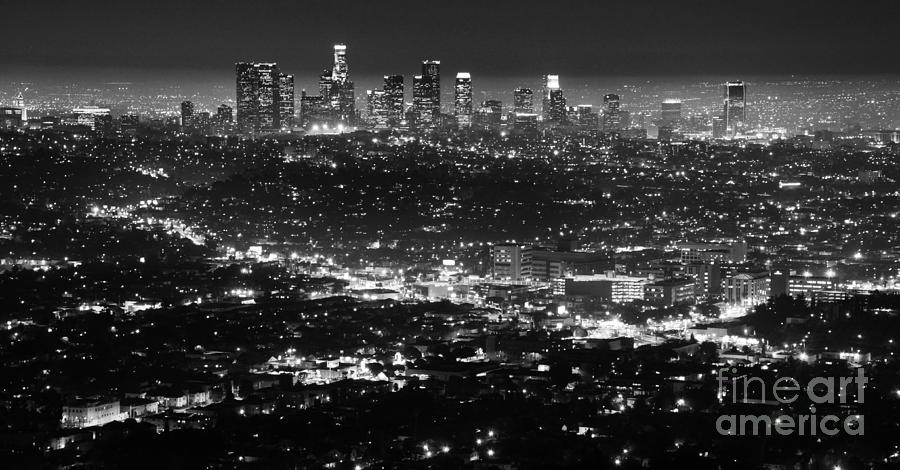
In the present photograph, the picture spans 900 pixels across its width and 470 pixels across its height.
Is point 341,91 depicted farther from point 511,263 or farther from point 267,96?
point 511,263

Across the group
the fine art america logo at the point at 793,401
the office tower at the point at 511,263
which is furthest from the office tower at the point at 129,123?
the fine art america logo at the point at 793,401

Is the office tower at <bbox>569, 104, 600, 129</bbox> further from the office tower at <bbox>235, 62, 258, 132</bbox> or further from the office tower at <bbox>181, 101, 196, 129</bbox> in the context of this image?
the office tower at <bbox>181, 101, 196, 129</bbox>

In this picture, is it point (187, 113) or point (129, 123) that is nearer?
point (129, 123)

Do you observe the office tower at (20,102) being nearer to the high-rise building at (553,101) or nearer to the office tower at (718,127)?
the high-rise building at (553,101)

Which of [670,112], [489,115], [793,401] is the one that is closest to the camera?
[793,401]

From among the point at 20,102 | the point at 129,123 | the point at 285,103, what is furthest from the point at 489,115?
the point at 20,102

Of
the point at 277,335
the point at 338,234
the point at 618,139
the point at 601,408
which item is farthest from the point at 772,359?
the point at 618,139

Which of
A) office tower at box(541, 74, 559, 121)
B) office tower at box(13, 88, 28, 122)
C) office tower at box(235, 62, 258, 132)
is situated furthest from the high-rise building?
office tower at box(13, 88, 28, 122)

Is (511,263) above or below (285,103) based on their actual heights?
below
